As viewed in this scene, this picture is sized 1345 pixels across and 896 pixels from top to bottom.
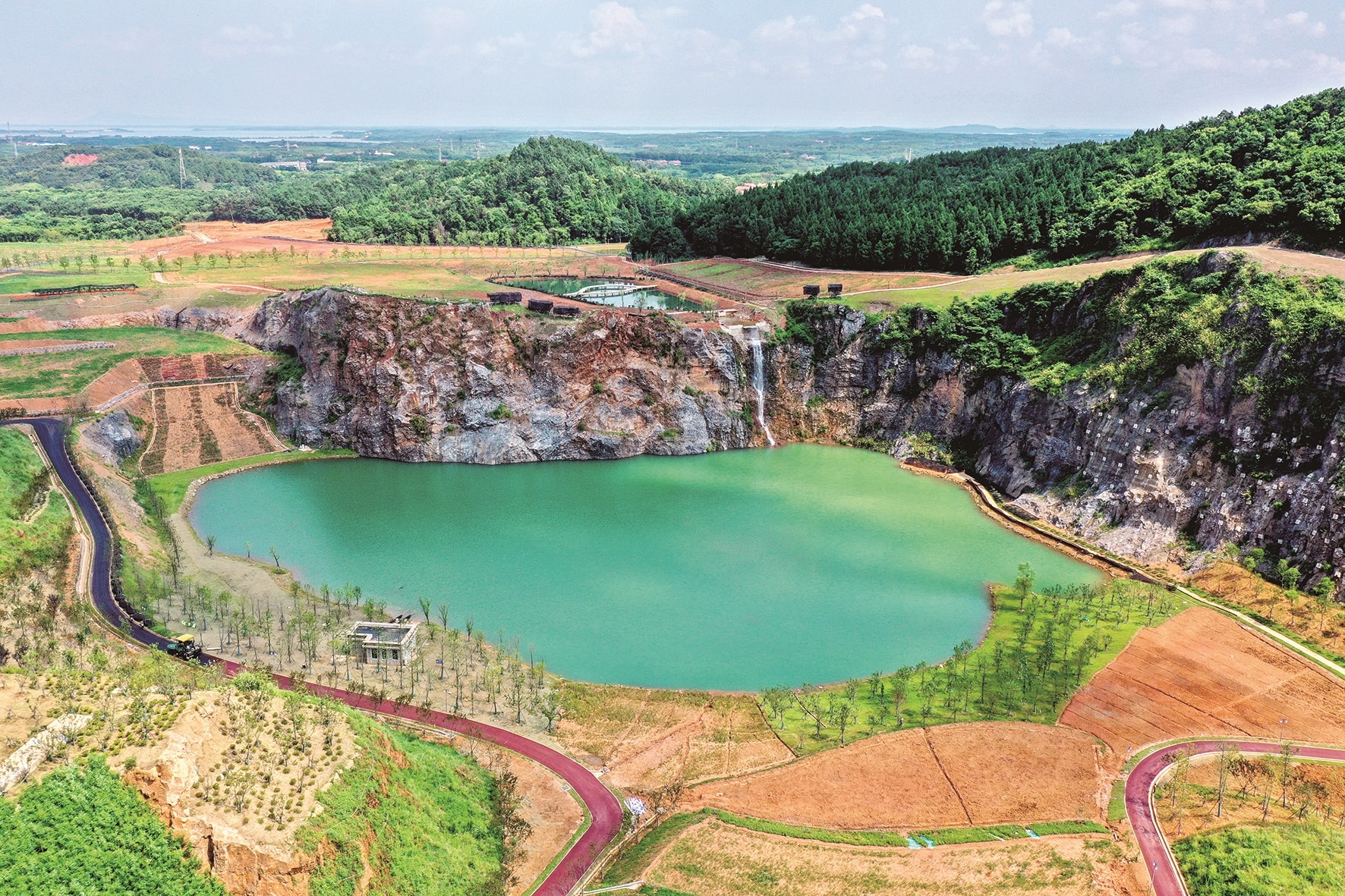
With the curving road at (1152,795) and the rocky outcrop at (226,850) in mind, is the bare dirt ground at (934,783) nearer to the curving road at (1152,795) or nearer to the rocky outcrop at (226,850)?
the curving road at (1152,795)

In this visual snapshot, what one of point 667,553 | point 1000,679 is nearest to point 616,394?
point 667,553

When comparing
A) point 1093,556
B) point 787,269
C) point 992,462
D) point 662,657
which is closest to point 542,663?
point 662,657

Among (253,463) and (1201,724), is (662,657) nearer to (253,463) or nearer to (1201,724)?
(1201,724)

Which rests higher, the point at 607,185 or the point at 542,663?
the point at 607,185

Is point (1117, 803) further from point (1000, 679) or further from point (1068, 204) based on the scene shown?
point (1068, 204)

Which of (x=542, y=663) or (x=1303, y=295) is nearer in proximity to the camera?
(x=542, y=663)

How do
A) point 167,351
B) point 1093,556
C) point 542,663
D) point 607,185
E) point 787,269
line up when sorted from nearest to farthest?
point 542,663 < point 1093,556 < point 167,351 < point 787,269 < point 607,185

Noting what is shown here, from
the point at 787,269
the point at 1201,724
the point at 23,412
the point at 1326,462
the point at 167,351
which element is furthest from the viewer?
the point at 787,269
